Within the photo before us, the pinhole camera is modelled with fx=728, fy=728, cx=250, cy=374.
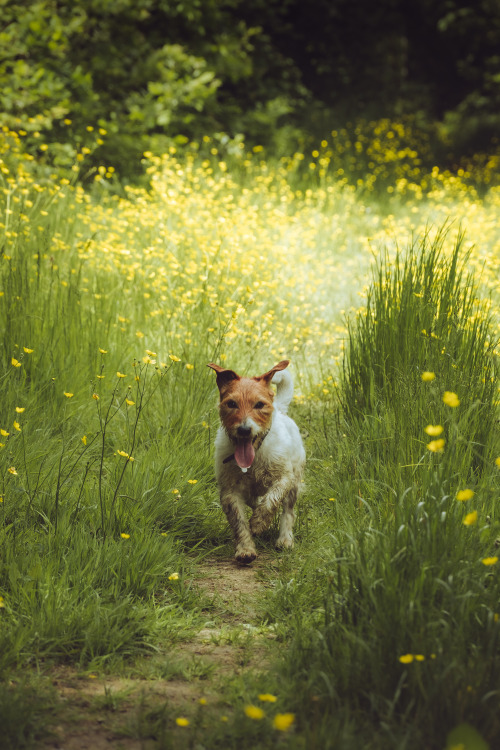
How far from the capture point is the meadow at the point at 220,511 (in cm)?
214

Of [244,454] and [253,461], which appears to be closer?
[244,454]

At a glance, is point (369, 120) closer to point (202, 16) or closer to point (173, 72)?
point (202, 16)

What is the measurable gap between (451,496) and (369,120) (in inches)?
513

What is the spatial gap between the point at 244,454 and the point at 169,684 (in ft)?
3.69

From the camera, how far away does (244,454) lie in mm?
3289

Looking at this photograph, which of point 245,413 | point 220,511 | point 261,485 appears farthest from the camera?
point 220,511

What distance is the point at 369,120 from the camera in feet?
47.5

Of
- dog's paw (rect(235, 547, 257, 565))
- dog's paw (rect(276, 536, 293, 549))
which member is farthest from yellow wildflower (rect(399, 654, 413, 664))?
dog's paw (rect(276, 536, 293, 549))

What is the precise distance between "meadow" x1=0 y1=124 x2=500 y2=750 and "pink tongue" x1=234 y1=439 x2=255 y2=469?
0.47m

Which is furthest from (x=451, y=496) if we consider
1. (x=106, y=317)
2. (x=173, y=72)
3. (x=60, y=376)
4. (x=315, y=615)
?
(x=173, y=72)

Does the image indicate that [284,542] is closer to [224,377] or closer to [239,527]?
[239,527]

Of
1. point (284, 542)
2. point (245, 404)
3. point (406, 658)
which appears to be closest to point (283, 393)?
point (245, 404)

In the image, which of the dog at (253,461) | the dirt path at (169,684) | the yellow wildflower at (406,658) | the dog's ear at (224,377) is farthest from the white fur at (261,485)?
the yellow wildflower at (406,658)

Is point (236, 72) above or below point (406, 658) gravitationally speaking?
above
